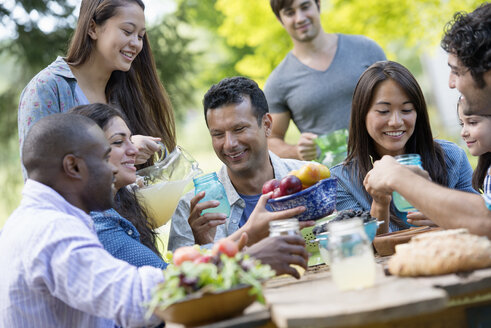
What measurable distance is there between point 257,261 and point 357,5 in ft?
27.7

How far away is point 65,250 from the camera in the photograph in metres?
2.12

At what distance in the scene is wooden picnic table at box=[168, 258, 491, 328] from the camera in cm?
177

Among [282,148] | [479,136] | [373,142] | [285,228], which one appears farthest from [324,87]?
[285,228]

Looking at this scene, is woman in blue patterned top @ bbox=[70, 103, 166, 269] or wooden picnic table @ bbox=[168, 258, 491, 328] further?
woman in blue patterned top @ bbox=[70, 103, 166, 269]

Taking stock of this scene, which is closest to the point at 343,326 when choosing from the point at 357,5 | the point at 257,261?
the point at 257,261

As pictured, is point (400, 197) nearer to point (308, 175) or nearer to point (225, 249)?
point (308, 175)

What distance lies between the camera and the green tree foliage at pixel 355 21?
32.4 ft

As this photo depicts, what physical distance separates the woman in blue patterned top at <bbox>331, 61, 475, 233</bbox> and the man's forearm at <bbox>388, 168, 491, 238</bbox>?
1184 mm

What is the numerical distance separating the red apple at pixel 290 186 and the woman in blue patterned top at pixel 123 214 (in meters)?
0.65

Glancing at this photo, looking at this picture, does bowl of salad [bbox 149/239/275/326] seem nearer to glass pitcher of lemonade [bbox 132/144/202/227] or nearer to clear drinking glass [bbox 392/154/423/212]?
clear drinking glass [bbox 392/154/423/212]

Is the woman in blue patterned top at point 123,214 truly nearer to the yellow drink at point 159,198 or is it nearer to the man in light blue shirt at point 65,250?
the yellow drink at point 159,198

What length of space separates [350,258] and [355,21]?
8595mm

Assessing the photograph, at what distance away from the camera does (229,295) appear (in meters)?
2.00

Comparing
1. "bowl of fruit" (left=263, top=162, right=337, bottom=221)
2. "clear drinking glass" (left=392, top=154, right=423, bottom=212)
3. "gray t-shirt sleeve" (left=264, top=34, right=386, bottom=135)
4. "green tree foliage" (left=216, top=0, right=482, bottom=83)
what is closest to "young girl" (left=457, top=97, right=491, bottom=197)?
"clear drinking glass" (left=392, top=154, right=423, bottom=212)
